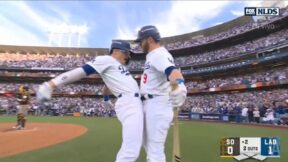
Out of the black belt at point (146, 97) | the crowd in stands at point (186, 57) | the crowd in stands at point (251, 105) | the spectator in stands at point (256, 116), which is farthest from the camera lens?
the crowd in stands at point (186, 57)

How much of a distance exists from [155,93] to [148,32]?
0.84 meters

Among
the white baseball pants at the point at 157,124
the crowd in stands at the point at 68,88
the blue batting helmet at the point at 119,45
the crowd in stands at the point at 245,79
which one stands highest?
the crowd in stands at the point at 245,79

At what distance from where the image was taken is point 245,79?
129 feet

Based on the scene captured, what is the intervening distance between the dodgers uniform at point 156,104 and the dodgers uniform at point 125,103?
134 millimetres

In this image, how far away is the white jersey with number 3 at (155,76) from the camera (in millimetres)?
4031

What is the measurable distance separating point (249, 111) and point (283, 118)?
189 inches

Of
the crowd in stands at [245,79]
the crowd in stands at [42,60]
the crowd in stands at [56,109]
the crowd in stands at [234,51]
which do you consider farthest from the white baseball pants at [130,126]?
the crowd in stands at [42,60]

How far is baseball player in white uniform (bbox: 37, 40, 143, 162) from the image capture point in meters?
3.88

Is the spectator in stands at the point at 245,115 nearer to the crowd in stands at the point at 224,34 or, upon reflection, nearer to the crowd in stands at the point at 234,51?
the crowd in stands at the point at 234,51

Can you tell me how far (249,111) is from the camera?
2631 cm

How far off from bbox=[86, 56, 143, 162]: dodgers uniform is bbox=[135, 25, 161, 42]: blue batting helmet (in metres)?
0.50
